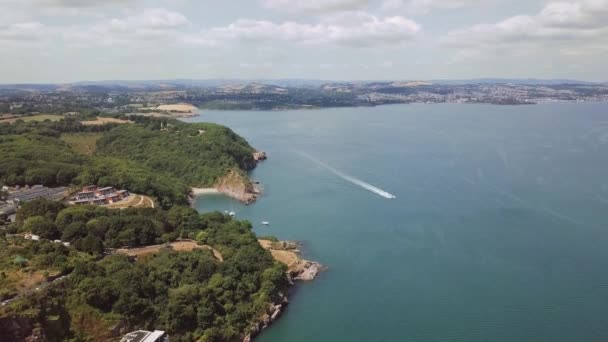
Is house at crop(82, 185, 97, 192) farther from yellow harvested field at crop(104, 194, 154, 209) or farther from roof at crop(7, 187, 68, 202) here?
yellow harvested field at crop(104, 194, 154, 209)

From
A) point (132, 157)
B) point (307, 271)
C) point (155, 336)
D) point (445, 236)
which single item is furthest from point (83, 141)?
point (155, 336)

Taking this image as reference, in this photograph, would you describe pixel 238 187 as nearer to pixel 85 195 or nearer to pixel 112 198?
pixel 112 198

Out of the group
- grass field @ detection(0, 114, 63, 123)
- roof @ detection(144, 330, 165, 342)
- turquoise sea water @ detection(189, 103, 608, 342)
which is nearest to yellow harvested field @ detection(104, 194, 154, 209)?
turquoise sea water @ detection(189, 103, 608, 342)

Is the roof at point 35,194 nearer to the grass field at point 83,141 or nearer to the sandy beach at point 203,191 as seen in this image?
the sandy beach at point 203,191

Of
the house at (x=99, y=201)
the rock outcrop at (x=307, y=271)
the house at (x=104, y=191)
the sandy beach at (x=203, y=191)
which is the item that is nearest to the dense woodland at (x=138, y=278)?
the rock outcrop at (x=307, y=271)

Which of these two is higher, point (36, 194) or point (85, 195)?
point (36, 194)

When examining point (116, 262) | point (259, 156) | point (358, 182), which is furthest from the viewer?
point (259, 156)
